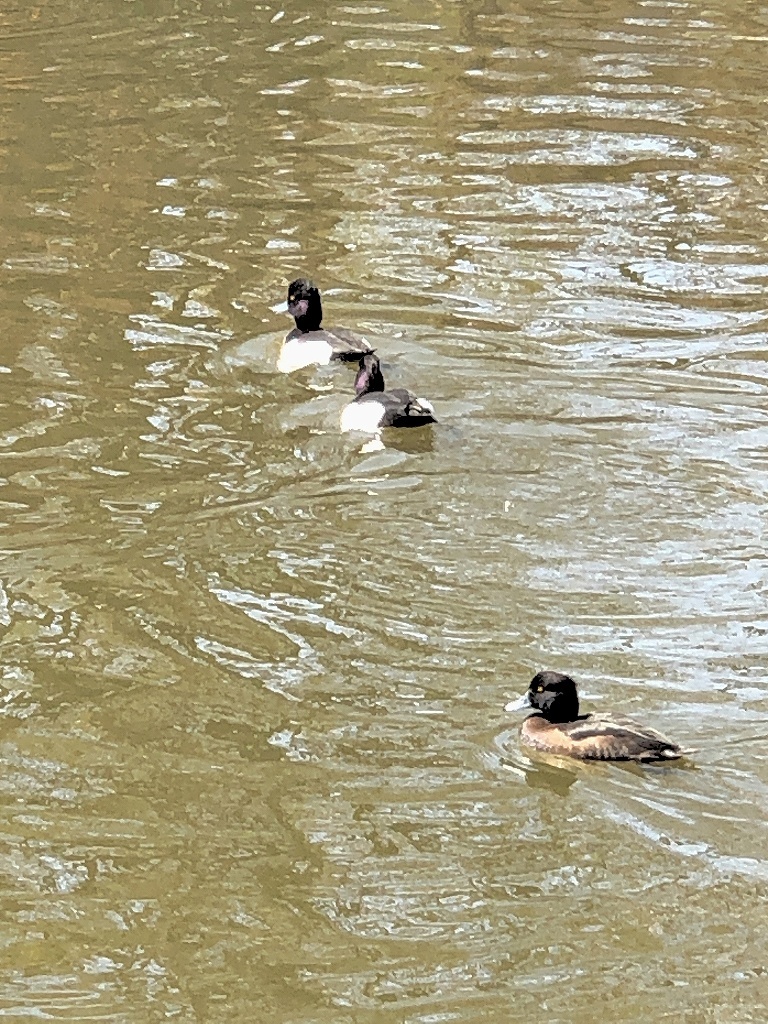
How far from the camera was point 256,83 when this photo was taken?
59.9ft

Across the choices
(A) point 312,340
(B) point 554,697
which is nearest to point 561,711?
(B) point 554,697

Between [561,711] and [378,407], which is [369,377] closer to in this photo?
[378,407]

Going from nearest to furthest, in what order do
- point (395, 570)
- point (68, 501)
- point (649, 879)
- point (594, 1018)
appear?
point (594, 1018) < point (649, 879) < point (395, 570) < point (68, 501)

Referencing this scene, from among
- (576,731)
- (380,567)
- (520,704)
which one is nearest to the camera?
(576,731)

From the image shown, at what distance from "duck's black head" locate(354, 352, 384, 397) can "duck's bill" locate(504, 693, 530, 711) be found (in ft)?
11.7

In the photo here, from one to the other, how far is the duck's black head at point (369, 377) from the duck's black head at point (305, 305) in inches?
34.0

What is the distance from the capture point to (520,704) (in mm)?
7473

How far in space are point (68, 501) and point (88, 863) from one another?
3.19 meters

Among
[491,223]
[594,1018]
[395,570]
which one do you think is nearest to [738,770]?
[594,1018]

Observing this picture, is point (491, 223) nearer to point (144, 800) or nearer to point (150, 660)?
point (150, 660)

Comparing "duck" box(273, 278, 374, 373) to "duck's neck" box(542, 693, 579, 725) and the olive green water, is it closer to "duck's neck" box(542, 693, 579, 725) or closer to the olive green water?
the olive green water

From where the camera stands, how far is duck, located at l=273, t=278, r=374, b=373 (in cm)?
1155

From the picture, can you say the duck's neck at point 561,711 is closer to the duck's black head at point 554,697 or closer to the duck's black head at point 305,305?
the duck's black head at point 554,697

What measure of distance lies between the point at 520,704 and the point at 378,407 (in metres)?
3.30
